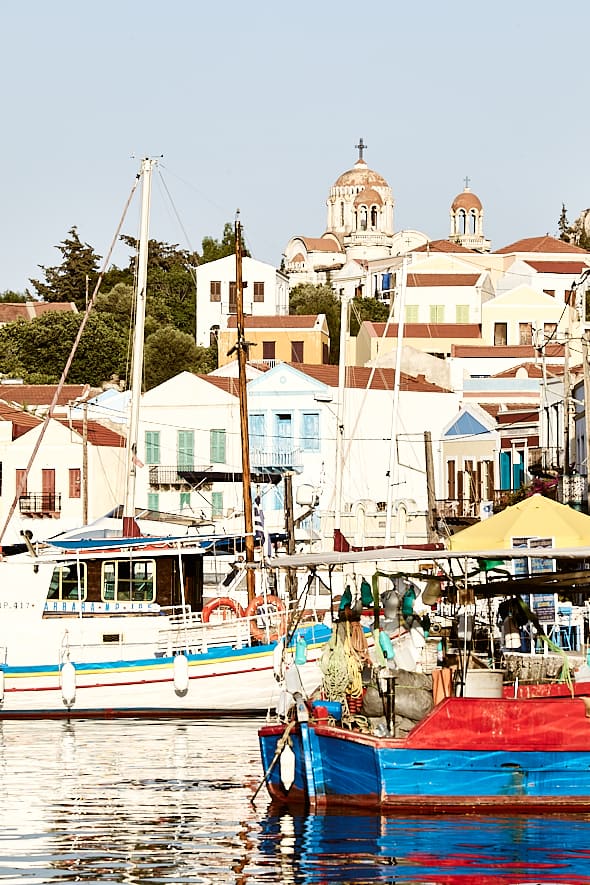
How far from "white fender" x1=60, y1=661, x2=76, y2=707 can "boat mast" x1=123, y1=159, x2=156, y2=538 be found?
4163mm

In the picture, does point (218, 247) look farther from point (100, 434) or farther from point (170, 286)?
point (100, 434)

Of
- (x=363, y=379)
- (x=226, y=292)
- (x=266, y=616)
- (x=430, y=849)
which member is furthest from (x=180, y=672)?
(x=226, y=292)

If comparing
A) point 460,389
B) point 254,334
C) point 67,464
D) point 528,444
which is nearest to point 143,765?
point 528,444

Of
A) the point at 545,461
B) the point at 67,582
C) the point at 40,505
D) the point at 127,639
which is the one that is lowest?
the point at 127,639

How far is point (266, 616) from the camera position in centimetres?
3159

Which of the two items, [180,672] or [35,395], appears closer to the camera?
[180,672]

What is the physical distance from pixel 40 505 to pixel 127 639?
3507cm

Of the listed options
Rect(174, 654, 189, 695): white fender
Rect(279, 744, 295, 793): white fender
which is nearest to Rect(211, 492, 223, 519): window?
Rect(174, 654, 189, 695): white fender

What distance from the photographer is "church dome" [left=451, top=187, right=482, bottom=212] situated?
153625mm

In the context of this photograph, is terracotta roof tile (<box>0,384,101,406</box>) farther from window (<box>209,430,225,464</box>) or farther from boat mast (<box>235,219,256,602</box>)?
boat mast (<box>235,219,256,602</box>)

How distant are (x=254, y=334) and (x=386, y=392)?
65.0 feet

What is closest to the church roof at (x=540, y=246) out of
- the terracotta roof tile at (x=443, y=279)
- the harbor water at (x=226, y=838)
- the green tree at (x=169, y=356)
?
the terracotta roof tile at (x=443, y=279)

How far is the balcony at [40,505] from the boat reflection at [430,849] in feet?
157

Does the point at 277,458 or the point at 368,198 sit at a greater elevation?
the point at 368,198
